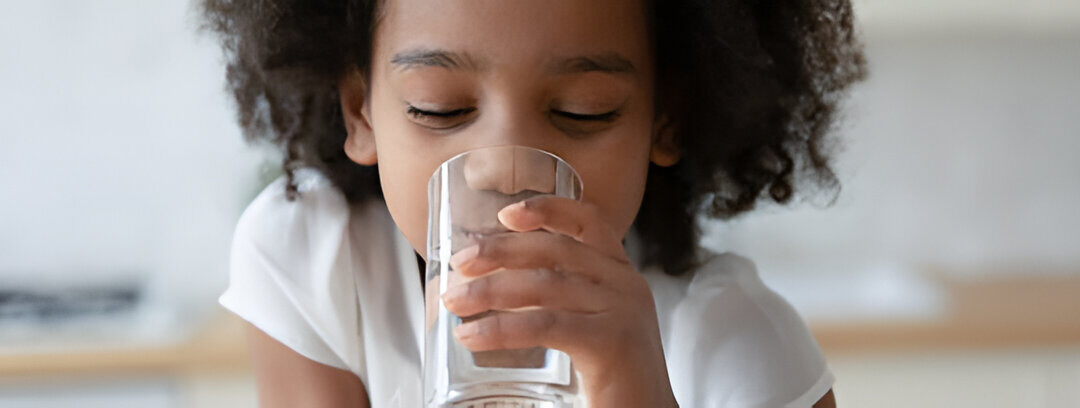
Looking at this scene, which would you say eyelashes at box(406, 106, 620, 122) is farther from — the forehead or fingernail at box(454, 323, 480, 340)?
fingernail at box(454, 323, 480, 340)

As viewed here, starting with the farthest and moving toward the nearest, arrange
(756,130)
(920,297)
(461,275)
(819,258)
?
(819,258), (920,297), (756,130), (461,275)

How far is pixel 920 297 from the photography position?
4.90ft

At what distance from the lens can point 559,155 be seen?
0.60m

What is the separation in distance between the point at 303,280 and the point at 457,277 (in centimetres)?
33

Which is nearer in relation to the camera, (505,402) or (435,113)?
(505,402)

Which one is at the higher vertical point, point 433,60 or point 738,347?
point 433,60

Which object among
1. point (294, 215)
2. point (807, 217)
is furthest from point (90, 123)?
point (807, 217)

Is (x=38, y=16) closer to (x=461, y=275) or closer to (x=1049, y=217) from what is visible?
(x=461, y=275)

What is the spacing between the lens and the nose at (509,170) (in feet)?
1.69

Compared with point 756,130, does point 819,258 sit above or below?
below

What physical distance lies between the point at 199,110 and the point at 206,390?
0.35m

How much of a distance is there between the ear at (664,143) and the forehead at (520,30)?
94mm

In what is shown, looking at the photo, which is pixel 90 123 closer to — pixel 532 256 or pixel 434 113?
pixel 434 113

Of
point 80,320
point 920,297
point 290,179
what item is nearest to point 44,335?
point 80,320
